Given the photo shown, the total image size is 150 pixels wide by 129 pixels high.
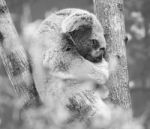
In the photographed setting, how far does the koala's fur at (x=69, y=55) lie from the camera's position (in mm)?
3771

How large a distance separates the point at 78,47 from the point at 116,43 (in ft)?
2.07

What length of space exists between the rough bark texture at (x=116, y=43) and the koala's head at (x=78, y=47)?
0.70 ft

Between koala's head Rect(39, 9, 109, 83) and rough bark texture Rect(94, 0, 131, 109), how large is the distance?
8.4 inches

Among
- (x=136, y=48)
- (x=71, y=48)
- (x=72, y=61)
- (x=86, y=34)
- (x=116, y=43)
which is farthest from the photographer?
(x=136, y=48)

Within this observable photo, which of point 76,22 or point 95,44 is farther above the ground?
point 76,22

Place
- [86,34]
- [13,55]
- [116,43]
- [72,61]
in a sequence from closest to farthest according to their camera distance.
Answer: [13,55] < [116,43] < [72,61] < [86,34]

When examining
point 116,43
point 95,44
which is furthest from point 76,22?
point 116,43

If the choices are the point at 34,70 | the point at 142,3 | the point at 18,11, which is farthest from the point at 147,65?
the point at 34,70

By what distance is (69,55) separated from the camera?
13.0ft

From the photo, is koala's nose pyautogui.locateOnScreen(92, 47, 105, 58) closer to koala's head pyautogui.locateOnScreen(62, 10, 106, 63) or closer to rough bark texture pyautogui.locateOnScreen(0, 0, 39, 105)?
koala's head pyautogui.locateOnScreen(62, 10, 106, 63)

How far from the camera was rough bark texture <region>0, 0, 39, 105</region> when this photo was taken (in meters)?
3.11

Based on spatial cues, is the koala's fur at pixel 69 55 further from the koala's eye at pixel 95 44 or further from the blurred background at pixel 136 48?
the blurred background at pixel 136 48

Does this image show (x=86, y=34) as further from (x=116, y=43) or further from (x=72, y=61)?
(x=116, y=43)

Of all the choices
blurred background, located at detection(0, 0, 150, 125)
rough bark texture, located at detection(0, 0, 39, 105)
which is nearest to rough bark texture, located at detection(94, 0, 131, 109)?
rough bark texture, located at detection(0, 0, 39, 105)
